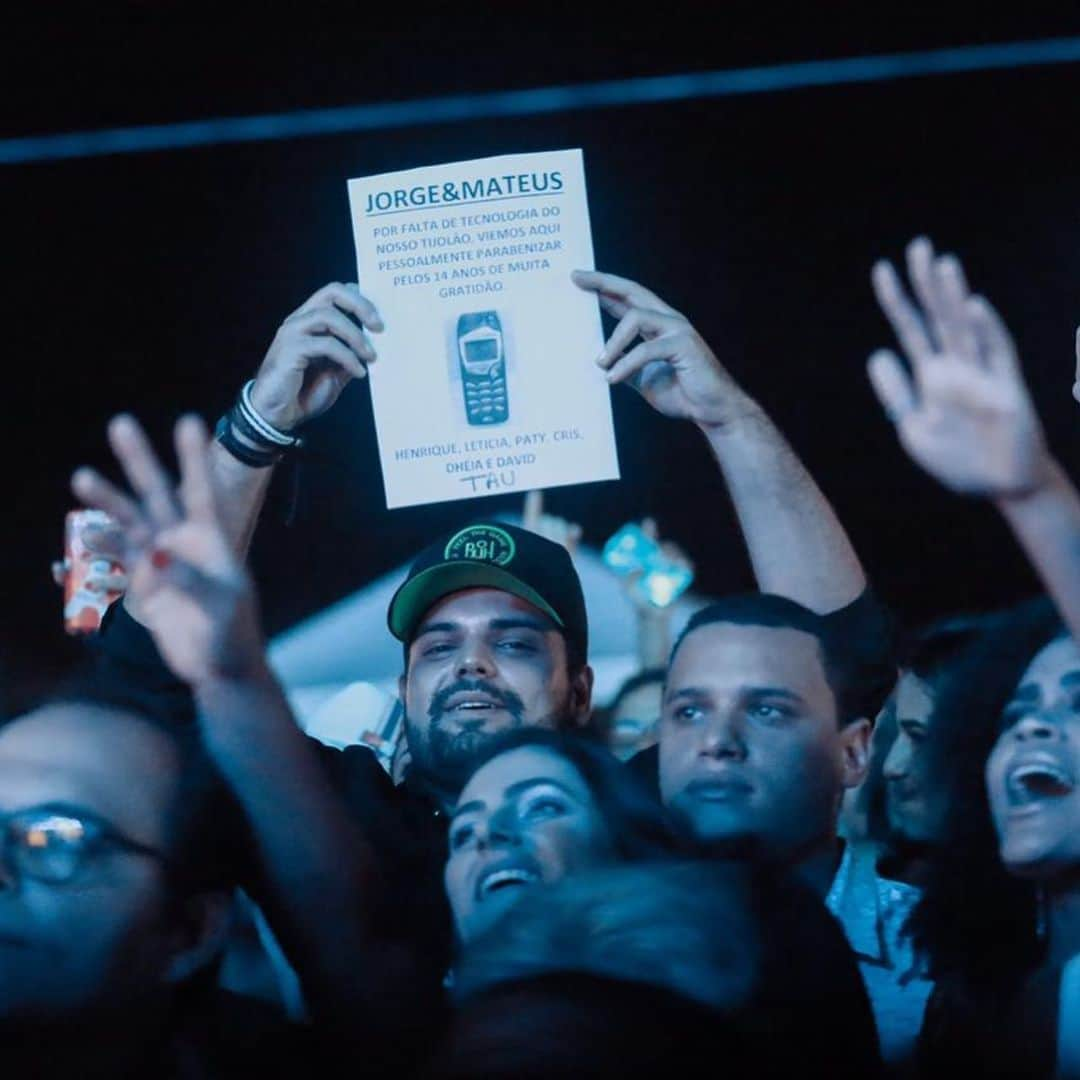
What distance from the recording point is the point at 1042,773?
78.6 inches

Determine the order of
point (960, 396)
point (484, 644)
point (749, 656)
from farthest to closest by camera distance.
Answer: point (484, 644) < point (749, 656) < point (960, 396)

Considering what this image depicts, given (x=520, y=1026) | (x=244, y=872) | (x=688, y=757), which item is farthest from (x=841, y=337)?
(x=520, y=1026)

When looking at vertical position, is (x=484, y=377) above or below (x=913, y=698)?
above

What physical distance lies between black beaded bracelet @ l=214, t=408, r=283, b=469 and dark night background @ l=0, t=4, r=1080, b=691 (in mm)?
1573

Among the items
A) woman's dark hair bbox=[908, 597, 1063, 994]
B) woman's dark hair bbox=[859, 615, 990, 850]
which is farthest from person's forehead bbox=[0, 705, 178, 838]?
woman's dark hair bbox=[859, 615, 990, 850]

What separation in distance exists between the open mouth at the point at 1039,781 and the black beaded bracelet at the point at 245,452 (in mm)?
1151

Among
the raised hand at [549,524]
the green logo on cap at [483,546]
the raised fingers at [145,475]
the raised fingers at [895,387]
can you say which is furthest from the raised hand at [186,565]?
the raised hand at [549,524]

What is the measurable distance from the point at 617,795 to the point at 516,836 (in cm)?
14

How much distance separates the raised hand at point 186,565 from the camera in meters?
1.72

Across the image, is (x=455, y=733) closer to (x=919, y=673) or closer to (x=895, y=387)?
(x=919, y=673)

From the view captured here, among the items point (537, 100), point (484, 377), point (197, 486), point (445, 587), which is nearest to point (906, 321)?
point (197, 486)

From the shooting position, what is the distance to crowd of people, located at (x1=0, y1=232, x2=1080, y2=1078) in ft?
5.24

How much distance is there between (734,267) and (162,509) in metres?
2.68

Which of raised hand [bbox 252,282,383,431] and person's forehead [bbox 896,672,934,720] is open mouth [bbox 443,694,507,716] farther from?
person's forehead [bbox 896,672,934,720]
